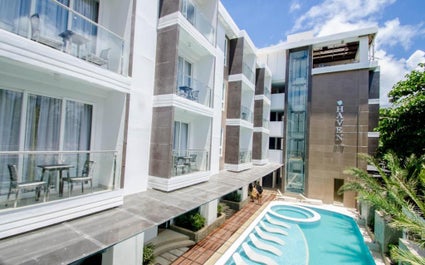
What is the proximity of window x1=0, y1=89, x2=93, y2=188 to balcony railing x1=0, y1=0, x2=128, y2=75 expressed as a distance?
5.48 ft

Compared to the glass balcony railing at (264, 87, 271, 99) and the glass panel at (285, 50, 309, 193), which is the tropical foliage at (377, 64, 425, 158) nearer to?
the glass panel at (285, 50, 309, 193)

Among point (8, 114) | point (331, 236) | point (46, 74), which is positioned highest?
point (46, 74)

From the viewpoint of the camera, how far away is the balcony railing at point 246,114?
1697 cm

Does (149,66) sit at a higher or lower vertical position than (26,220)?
higher

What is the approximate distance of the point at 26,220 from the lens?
4738 millimetres

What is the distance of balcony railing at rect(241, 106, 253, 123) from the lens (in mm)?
16969

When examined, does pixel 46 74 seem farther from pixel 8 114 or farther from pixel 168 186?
pixel 168 186

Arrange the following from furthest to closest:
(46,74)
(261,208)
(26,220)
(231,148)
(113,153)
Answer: (261,208) → (231,148) → (113,153) → (46,74) → (26,220)

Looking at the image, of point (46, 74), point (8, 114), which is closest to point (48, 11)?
point (46, 74)

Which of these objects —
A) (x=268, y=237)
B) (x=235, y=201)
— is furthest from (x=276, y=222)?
(x=235, y=201)

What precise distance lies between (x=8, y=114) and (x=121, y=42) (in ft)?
13.3

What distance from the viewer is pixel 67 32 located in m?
5.86

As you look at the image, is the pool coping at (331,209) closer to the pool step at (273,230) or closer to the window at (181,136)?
the pool step at (273,230)

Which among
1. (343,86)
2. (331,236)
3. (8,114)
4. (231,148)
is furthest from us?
(343,86)
